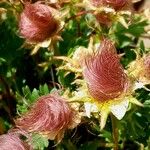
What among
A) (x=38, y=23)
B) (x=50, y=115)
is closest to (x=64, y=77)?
(x=38, y=23)

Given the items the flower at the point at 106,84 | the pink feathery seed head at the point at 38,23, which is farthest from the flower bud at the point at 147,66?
the pink feathery seed head at the point at 38,23

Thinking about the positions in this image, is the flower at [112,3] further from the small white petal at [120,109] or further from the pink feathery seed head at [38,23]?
the small white petal at [120,109]

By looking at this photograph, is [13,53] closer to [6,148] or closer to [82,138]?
[82,138]

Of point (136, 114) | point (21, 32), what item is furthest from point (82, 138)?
point (21, 32)

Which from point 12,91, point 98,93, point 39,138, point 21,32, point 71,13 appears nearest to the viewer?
point 98,93

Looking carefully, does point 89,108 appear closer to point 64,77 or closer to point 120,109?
point 120,109

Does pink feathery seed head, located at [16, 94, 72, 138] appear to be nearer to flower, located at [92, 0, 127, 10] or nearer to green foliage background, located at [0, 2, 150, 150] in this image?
green foliage background, located at [0, 2, 150, 150]
